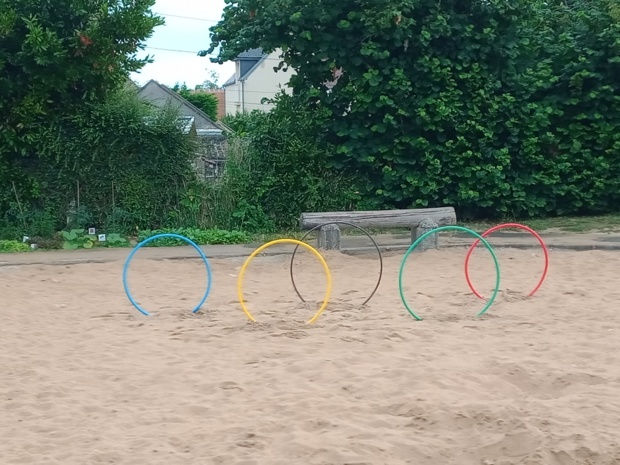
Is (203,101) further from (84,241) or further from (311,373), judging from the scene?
(311,373)

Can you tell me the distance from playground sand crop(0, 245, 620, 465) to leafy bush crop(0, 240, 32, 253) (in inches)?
104

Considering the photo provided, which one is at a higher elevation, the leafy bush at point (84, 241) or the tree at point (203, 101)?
the tree at point (203, 101)

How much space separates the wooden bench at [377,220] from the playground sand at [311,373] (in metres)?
1.62

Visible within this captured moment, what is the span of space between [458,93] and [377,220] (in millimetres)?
3751

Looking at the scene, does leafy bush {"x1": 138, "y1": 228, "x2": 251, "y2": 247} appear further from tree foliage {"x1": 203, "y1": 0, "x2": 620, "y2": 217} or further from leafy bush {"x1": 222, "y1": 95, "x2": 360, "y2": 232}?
tree foliage {"x1": 203, "y1": 0, "x2": 620, "y2": 217}

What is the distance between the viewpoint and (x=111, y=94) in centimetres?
1389

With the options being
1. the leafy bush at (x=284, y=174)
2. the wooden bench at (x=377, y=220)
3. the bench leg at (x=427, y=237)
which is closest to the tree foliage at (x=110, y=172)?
the leafy bush at (x=284, y=174)

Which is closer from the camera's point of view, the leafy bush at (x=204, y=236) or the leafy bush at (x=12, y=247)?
the leafy bush at (x=12, y=247)

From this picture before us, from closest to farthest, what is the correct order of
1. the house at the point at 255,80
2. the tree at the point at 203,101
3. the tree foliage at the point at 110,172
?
the tree foliage at the point at 110,172 < the tree at the point at 203,101 < the house at the point at 255,80

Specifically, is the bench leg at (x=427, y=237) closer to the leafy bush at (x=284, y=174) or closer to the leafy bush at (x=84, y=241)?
the leafy bush at (x=284, y=174)

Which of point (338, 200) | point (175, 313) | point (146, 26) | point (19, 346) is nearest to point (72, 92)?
point (146, 26)

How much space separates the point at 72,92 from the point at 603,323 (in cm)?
969

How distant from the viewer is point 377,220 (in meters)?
12.0

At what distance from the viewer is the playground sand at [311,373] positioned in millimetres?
4508
